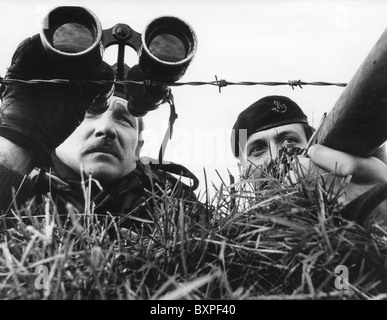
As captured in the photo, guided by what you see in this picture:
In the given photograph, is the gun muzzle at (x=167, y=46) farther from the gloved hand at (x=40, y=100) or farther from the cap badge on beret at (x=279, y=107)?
the cap badge on beret at (x=279, y=107)

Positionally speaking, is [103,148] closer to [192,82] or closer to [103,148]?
[103,148]

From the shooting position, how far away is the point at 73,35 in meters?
1.50

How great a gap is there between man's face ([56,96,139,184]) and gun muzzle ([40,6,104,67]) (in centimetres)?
94

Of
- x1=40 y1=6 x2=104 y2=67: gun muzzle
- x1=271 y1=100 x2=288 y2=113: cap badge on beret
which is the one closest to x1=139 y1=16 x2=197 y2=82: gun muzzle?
x1=40 y1=6 x2=104 y2=67: gun muzzle

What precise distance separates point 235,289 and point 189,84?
0.75 meters

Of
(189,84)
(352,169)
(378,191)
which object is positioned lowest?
(378,191)

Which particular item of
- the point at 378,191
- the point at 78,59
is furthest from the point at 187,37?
the point at 378,191

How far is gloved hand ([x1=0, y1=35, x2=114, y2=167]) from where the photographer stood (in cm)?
150

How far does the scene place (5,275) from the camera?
38.3 inches

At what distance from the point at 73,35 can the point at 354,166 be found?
2.85 ft

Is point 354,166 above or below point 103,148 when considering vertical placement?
below

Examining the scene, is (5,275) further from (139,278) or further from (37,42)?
(37,42)

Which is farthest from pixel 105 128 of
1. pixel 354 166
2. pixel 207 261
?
pixel 207 261
